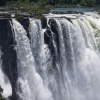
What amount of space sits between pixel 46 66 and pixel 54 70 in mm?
643

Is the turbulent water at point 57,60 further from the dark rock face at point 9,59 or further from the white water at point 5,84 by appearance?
the dark rock face at point 9,59

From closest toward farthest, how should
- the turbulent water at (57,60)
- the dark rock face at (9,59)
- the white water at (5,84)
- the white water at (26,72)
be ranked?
the white water at (5,84)
the dark rock face at (9,59)
the white water at (26,72)
the turbulent water at (57,60)

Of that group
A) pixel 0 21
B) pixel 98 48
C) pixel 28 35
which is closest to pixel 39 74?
pixel 28 35

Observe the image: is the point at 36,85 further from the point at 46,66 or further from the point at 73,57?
the point at 73,57

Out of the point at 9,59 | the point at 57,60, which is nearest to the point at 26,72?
the point at 9,59

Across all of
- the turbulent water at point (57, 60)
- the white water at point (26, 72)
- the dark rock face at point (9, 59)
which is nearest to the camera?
the dark rock face at point (9, 59)

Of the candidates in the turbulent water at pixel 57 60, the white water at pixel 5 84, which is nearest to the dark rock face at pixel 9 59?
the white water at pixel 5 84

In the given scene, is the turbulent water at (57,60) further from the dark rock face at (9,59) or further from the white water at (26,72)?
the dark rock face at (9,59)

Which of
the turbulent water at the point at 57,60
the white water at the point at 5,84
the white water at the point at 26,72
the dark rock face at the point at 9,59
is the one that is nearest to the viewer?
the white water at the point at 5,84

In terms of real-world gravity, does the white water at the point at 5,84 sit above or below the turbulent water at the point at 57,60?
below

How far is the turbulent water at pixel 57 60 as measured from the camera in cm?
2366

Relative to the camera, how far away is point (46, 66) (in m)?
25.0

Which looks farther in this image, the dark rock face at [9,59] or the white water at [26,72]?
the white water at [26,72]

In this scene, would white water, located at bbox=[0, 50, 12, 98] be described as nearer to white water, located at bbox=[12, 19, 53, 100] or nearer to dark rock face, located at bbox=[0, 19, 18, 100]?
dark rock face, located at bbox=[0, 19, 18, 100]
